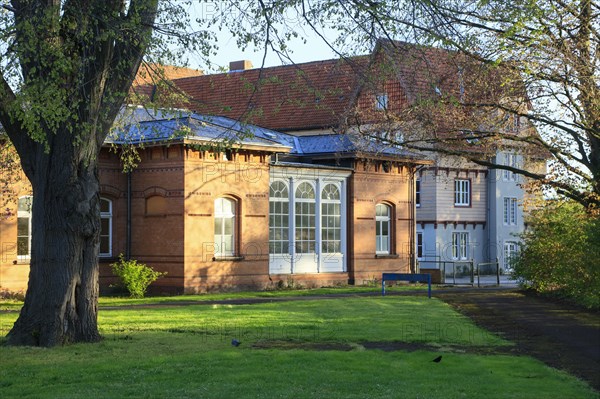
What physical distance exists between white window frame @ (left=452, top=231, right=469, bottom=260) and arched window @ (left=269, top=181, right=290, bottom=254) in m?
20.8

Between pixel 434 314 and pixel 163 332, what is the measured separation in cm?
678

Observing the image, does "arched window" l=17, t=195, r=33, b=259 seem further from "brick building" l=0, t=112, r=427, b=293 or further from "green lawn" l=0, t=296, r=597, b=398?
"green lawn" l=0, t=296, r=597, b=398

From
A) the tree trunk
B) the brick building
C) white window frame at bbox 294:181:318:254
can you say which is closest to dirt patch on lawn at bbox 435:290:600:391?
the brick building

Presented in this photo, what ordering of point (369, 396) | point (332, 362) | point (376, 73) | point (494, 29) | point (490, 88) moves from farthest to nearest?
1. point (490, 88)
2. point (494, 29)
3. point (376, 73)
4. point (332, 362)
5. point (369, 396)

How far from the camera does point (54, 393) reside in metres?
10.9

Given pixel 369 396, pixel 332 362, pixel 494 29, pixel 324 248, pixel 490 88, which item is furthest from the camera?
pixel 324 248

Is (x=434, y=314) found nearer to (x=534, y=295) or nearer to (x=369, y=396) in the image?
(x=534, y=295)

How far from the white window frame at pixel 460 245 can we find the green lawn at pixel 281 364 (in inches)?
1304

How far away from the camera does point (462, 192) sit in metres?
53.4

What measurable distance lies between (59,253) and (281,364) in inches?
179

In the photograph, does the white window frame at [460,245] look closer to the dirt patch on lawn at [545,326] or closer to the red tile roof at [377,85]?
the red tile roof at [377,85]

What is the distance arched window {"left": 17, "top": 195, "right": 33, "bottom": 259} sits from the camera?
91.3 ft

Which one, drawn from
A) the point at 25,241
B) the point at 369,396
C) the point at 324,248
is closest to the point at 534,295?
the point at 324,248

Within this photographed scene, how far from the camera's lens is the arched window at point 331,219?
34.7 meters
